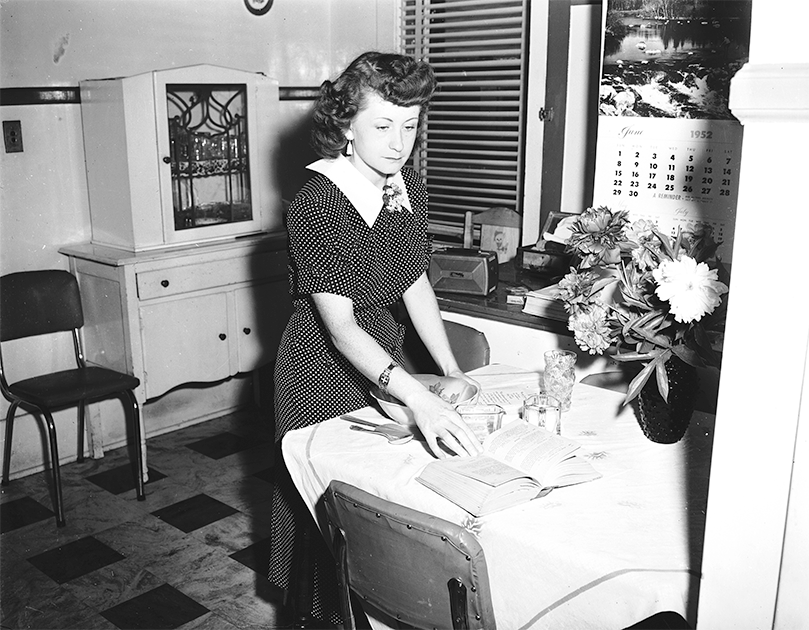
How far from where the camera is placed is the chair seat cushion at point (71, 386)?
136 inches

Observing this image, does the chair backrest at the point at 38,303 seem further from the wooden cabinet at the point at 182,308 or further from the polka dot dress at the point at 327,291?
the polka dot dress at the point at 327,291

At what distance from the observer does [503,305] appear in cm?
306

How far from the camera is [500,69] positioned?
4.23 metres

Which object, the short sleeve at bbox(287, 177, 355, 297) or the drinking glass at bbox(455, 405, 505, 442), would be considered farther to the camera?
the short sleeve at bbox(287, 177, 355, 297)

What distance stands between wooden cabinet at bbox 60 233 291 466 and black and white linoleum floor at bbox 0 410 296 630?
41cm

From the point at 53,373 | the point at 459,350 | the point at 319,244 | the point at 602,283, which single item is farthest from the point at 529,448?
the point at 53,373

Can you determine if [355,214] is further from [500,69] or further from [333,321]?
[500,69]

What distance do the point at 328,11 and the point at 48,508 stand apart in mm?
2969

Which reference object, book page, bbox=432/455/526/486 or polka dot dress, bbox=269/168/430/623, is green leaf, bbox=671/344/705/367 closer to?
book page, bbox=432/455/526/486

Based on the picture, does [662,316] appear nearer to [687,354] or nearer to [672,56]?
[687,354]

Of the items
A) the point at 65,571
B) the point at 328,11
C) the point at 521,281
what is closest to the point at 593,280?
the point at 521,281

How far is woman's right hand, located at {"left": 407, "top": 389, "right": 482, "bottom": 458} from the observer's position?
1846 mm

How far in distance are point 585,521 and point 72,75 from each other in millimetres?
3176

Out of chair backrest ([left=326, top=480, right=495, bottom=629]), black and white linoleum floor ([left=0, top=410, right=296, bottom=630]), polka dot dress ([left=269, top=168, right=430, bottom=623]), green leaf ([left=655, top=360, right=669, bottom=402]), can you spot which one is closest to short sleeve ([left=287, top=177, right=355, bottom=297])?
polka dot dress ([left=269, top=168, right=430, bottom=623])
